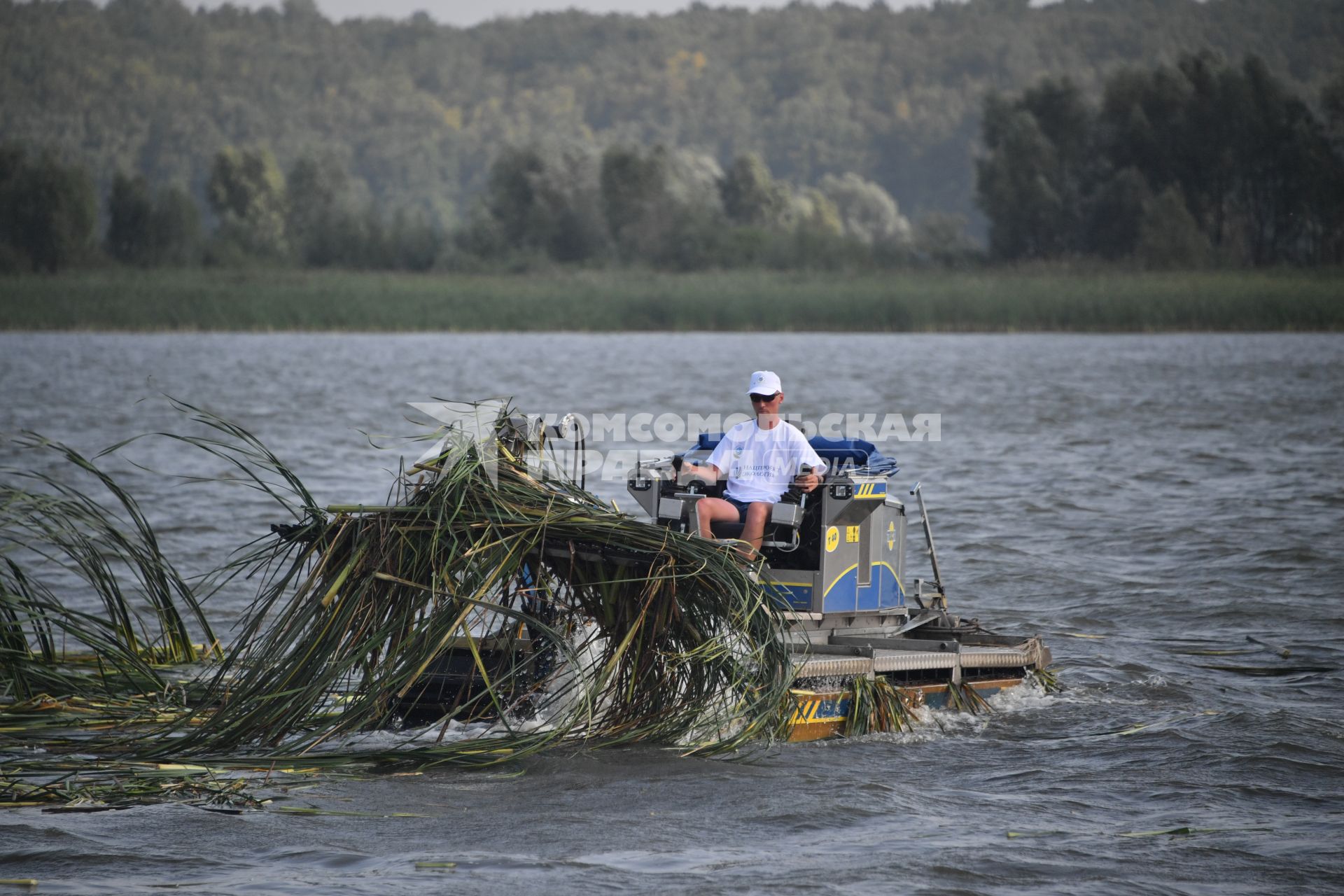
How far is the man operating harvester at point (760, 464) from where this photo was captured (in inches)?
399

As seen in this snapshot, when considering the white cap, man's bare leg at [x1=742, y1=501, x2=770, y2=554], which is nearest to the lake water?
man's bare leg at [x1=742, y1=501, x2=770, y2=554]

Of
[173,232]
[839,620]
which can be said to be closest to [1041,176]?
A: [173,232]

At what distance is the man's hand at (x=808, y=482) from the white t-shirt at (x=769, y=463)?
46 millimetres

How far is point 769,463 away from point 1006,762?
7.70ft

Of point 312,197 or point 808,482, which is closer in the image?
point 808,482

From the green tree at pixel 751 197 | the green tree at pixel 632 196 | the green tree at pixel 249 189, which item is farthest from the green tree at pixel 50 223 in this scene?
the green tree at pixel 751 197

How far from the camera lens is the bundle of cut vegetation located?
8.62 meters

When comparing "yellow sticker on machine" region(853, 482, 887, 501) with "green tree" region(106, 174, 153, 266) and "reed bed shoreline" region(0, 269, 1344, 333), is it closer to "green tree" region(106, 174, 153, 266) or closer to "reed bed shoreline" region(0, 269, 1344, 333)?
→ "reed bed shoreline" region(0, 269, 1344, 333)

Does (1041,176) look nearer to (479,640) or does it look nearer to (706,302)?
(706,302)

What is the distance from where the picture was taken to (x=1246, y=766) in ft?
31.5

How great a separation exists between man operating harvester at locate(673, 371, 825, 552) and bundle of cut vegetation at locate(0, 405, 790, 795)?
1.07m

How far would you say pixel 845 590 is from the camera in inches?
413

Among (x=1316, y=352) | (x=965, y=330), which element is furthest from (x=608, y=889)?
(x=1316, y=352)

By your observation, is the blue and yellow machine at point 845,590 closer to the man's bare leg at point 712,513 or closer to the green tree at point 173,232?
the man's bare leg at point 712,513
